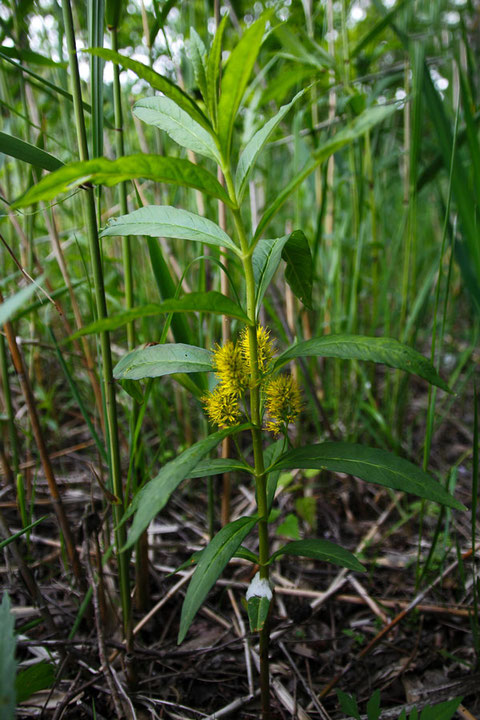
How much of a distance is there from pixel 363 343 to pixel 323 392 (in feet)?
2.74

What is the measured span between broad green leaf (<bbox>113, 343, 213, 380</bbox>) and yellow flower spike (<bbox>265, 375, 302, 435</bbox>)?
0.25 ft

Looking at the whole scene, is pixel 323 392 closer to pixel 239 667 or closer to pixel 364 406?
pixel 364 406

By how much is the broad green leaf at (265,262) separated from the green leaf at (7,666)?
0.37 metres

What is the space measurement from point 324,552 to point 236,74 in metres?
0.50

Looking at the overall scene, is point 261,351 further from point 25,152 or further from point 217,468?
point 25,152

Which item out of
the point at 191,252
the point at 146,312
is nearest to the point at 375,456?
the point at 146,312

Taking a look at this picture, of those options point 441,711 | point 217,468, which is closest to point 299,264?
point 217,468

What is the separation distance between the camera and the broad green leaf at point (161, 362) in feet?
1.64

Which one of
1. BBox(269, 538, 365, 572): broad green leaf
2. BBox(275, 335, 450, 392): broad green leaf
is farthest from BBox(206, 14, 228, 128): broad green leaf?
BBox(269, 538, 365, 572): broad green leaf

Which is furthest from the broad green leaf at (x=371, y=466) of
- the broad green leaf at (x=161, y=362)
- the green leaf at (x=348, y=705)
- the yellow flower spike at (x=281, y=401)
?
the green leaf at (x=348, y=705)

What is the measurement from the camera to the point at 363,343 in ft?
1.52

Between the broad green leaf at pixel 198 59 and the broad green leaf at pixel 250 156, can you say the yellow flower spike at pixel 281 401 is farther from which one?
the broad green leaf at pixel 198 59

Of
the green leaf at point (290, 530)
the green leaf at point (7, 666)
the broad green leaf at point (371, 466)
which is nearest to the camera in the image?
the green leaf at point (7, 666)

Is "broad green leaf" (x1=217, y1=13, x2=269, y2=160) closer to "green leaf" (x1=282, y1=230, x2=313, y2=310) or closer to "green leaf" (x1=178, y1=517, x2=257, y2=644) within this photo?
"green leaf" (x1=282, y1=230, x2=313, y2=310)
